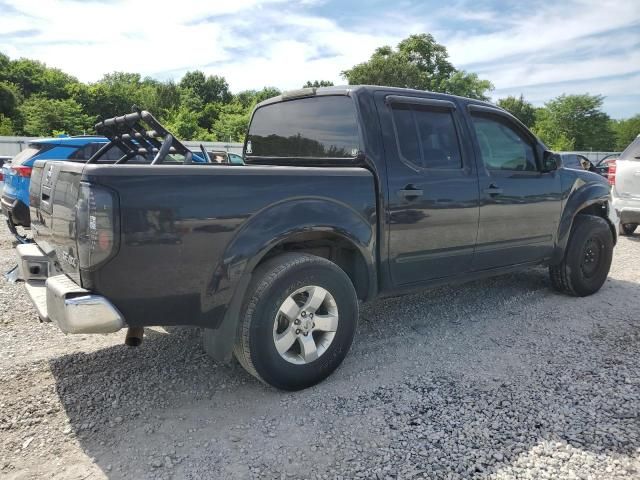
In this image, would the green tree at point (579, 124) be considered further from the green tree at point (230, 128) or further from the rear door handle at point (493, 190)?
the rear door handle at point (493, 190)

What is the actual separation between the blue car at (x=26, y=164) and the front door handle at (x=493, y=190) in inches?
208

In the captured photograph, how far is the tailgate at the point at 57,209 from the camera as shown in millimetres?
2572

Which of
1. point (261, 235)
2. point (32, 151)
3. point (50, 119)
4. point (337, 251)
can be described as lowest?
point (337, 251)

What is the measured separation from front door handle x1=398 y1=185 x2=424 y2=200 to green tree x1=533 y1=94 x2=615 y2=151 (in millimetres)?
52788

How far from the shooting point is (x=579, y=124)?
51844mm

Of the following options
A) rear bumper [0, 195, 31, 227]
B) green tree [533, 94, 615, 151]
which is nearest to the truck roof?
rear bumper [0, 195, 31, 227]

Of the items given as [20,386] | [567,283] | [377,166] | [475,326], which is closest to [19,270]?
[20,386]

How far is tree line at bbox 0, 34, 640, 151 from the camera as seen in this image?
38.6 m

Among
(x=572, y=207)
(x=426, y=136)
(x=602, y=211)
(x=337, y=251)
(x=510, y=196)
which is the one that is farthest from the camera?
(x=602, y=211)

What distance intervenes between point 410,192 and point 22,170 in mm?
5535

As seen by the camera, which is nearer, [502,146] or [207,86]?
[502,146]

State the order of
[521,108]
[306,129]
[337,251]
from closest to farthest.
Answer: [337,251]
[306,129]
[521,108]

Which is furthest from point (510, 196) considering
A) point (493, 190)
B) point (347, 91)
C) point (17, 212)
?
point (17, 212)

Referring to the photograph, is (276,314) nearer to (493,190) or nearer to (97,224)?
(97,224)
